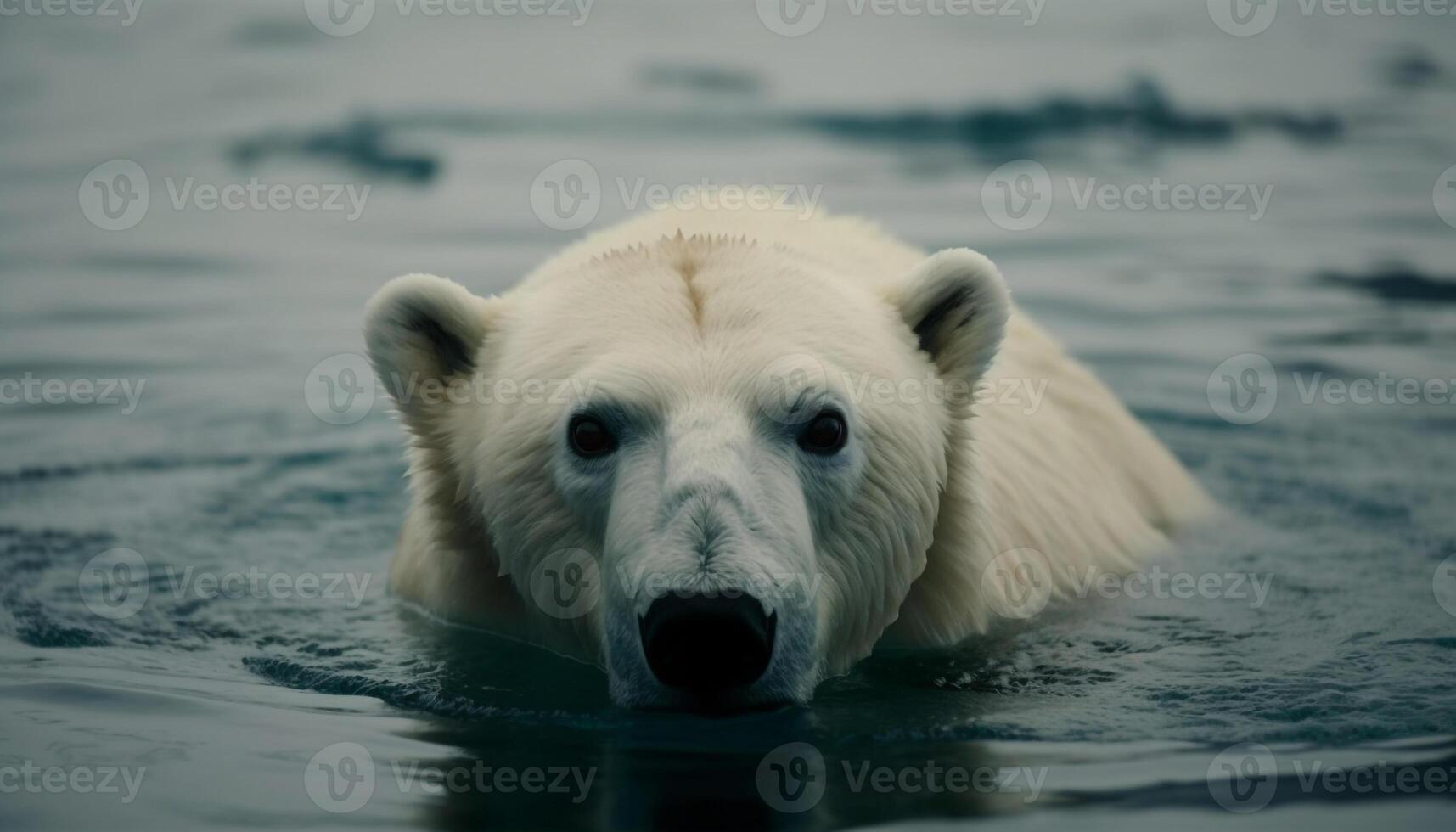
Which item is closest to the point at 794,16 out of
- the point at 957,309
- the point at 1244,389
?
the point at 1244,389

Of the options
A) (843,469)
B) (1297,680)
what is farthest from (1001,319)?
(1297,680)

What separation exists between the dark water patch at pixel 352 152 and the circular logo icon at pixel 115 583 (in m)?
9.37

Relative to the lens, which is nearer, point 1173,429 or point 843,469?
point 843,469

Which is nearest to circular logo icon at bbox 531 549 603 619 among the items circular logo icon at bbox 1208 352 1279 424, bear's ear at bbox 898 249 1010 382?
bear's ear at bbox 898 249 1010 382

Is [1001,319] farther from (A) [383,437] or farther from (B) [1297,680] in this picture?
(A) [383,437]

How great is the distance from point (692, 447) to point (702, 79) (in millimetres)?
17301

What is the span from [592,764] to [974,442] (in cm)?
166

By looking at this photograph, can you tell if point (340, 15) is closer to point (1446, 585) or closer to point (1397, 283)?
point (1397, 283)

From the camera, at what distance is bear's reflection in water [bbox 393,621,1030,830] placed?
4012 mm

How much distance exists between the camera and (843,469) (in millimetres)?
4586

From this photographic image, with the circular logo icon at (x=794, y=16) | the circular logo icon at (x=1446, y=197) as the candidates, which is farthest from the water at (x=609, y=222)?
the circular logo icon at (x=794, y=16)

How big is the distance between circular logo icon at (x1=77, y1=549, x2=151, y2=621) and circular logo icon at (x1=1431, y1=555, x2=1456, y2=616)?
14.8ft

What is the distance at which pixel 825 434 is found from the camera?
4.55m

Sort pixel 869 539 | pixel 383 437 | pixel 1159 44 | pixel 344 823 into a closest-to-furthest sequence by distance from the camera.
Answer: pixel 344 823 < pixel 869 539 < pixel 383 437 < pixel 1159 44
